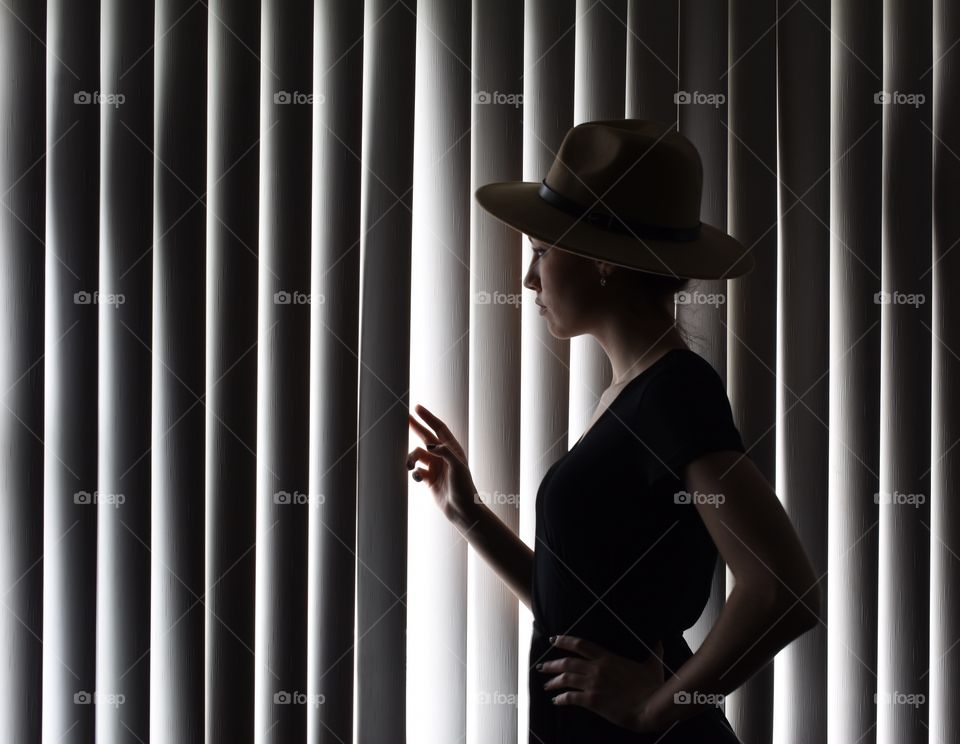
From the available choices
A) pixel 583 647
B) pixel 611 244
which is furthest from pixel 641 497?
pixel 611 244

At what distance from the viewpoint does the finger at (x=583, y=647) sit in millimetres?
883

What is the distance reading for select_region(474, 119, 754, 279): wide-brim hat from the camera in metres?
0.90

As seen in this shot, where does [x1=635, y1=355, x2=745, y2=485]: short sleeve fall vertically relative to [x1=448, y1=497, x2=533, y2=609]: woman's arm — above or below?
above

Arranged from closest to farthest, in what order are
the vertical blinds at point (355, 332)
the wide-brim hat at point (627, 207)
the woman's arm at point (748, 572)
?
the woman's arm at point (748, 572) → the wide-brim hat at point (627, 207) → the vertical blinds at point (355, 332)

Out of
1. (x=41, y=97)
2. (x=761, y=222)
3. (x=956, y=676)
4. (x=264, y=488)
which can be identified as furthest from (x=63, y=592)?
(x=956, y=676)

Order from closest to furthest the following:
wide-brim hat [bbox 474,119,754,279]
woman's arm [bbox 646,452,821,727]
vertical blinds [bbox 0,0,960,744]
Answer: woman's arm [bbox 646,452,821,727], wide-brim hat [bbox 474,119,754,279], vertical blinds [bbox 0,0,960,744]

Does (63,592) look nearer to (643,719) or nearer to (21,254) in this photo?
(21,254)

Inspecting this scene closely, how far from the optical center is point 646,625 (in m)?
0.89

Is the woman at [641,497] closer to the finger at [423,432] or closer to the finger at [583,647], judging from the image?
the finger at [583,647]

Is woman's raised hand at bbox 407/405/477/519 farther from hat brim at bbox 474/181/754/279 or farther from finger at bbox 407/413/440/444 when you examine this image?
hat brim at bbox 474/181/754/279

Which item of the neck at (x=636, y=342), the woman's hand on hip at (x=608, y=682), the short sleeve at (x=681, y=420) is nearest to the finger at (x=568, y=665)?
the woman's hand on hip at (x=608, y=682)

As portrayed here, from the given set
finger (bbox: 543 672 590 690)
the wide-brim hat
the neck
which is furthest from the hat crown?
finger (bbox: 543 672 590 690)

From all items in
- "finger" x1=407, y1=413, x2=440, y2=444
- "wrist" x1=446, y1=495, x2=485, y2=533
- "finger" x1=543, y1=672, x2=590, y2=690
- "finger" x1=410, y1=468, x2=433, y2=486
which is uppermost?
"finger" x1=407, y1=413, x2=440, y2=444

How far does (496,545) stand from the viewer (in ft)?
3.52
